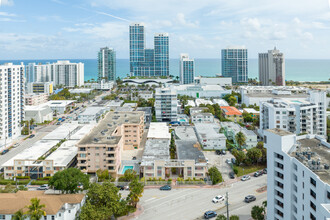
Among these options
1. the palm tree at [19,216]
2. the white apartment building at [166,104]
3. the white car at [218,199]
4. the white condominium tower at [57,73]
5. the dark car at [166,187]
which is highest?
the white condominium tower at [57,73]

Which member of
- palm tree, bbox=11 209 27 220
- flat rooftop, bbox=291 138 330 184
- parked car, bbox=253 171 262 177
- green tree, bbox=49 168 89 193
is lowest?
parked car, bbox=253 171 262 177

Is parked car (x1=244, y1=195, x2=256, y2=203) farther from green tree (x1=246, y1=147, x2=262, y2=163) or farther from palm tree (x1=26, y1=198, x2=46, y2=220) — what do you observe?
palm tree (x1=26, y1=198, x2=46, y2=220)

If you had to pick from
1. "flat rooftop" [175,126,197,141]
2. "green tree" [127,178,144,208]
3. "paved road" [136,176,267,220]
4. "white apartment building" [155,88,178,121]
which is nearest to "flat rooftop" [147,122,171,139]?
"flat rooftop" [175,126,197,141]

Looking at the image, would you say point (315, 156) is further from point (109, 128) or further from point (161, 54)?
point (161, 54)

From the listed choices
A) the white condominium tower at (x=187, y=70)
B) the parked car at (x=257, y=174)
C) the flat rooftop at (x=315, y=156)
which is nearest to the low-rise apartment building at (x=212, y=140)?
the parked car at (x=257, y=174)

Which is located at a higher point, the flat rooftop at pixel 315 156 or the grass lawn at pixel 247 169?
the flat rooftop at pixel 315 156

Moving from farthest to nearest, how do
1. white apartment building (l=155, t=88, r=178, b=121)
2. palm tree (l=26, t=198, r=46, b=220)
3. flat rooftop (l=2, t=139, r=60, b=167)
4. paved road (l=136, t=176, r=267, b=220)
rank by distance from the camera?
white apartment building (l=155, t=88, r=178, b=121), flat rooftop (l=2, t=139, r=60, b=167), paved road (l=136, t=176, r=267, b=220), palm tree (l=26, t=198, r=46, b=220)

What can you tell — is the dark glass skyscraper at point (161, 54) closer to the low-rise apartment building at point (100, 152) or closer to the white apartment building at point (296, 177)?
the low-rise apartment building at point (100, 152)
